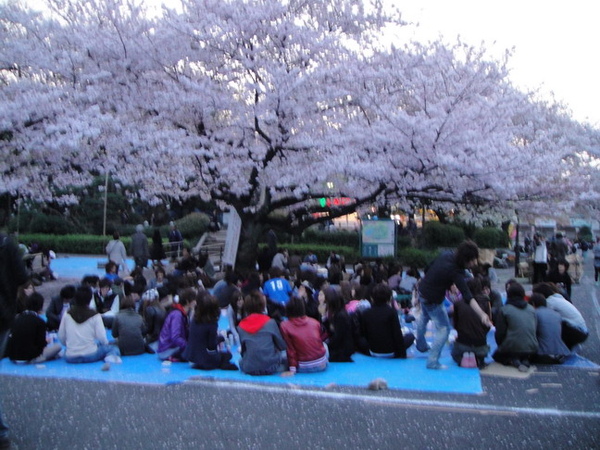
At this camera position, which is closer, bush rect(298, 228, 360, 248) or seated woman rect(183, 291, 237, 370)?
seated woman rect(183, 291, 237, 370)

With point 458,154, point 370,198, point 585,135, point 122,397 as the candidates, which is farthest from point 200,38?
point 585,135

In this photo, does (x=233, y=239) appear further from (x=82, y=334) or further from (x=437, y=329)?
(x=437, y=329)

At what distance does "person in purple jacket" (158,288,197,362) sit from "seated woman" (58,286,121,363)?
572 mm

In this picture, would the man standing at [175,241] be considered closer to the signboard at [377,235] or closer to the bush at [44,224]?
the bush at [44,224]

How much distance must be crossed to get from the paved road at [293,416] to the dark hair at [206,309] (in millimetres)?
929

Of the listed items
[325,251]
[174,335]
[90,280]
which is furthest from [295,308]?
[325,251]

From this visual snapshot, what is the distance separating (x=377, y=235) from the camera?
17.2m

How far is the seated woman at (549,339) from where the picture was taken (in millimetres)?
8156

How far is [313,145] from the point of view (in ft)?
47.1

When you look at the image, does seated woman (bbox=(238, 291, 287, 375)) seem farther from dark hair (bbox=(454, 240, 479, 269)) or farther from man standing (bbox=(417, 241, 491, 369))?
dark hair (bbox=(454, 240, 479, 269))

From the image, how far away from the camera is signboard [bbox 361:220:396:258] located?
17.2 metres

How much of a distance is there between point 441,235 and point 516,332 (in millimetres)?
18604

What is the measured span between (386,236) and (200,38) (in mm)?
6935

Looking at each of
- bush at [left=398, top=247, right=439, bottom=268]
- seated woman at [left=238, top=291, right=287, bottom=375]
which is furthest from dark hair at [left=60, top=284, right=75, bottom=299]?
bush at [left=398, top=247, right=439, bottom=268]
